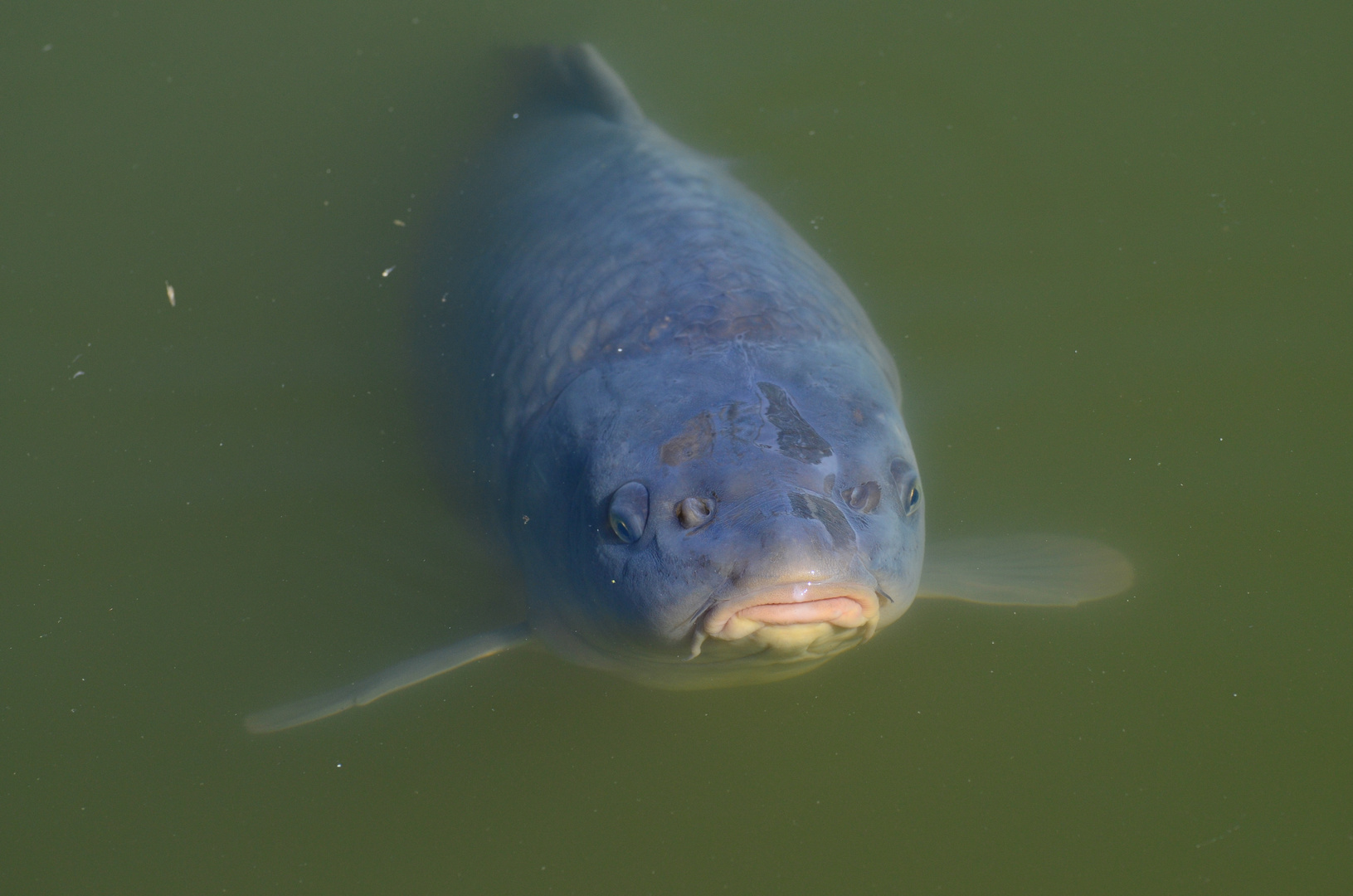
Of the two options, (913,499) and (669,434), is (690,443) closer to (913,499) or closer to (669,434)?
(669,434)

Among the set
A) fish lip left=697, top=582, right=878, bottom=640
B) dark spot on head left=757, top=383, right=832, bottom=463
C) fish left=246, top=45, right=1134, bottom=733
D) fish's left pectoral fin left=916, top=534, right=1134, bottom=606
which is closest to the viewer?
fish lip left=697, top=582, right=878, bottom=640

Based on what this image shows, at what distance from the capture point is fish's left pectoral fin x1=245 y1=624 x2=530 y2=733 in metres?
2.95

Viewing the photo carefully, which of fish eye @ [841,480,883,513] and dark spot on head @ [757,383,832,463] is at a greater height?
dark spot on head @ [757,383,832,463]

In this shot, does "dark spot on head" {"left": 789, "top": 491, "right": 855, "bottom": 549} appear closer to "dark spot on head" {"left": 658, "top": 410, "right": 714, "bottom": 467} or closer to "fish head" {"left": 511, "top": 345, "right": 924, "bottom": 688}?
"fish head" {"left": 511, "top": 345, "right": 924, "bottom": 688}

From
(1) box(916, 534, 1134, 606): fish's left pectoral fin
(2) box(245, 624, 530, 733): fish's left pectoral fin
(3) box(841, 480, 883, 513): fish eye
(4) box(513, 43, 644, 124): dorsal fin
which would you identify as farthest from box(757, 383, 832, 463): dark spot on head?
(4) box(513, 43, 644, 124): dorsal fin

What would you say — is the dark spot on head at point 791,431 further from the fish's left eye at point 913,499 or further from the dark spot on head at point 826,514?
the fish's left eye at point 913,499

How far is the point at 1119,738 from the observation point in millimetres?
3199

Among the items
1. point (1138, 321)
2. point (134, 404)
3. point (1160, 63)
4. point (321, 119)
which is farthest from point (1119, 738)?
point (321, 119)

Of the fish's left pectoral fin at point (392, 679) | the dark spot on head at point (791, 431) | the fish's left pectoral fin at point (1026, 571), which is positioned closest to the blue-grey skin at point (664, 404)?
the dark spot on head at point (791, 431)

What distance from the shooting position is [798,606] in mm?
2111

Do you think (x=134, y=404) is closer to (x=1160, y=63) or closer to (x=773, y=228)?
(x=773, y=228)

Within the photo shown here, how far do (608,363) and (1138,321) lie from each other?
94.1 inches

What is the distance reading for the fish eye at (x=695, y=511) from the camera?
7.40ft

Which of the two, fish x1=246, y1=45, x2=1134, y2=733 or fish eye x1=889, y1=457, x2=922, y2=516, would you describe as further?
fish eye x1=889, y1=457, x2=922, y2=516
